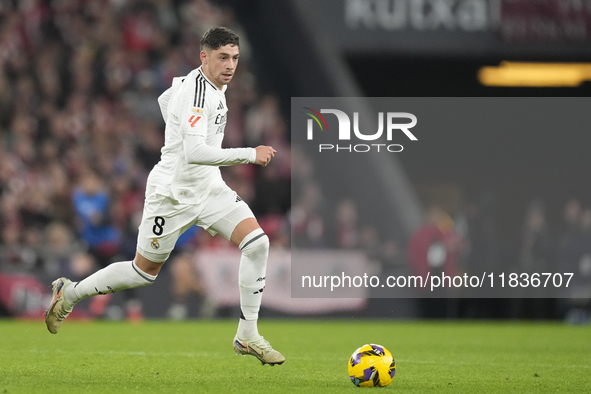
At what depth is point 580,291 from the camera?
13891 mm

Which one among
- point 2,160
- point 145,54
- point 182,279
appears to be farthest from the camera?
point 145,54

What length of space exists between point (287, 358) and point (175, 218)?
6.64ft

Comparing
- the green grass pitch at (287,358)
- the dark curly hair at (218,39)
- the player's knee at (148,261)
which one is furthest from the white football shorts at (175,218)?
the dark curly hair at (218,39)

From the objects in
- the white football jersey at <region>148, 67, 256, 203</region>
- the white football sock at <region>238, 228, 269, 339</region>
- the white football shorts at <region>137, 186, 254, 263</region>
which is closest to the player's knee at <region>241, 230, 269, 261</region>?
the white football sock at <region>238, 228, 269, 339</region>

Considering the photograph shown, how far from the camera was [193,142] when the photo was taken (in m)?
6.14

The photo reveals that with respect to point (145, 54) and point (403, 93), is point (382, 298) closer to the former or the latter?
point (403, 93)

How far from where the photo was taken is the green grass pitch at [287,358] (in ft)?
19.7

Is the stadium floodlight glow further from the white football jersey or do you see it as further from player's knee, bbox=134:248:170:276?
player's knee, bbox=134:248:170:276

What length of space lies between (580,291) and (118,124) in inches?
317

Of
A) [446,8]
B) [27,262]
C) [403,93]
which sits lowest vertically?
[27,262]

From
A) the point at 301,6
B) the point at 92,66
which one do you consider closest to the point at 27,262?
the point at 92,66

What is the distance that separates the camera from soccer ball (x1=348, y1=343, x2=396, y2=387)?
19.4 ft

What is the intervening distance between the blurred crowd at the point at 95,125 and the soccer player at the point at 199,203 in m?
6.48

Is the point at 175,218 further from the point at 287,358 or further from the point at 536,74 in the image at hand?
the point at 536,74
